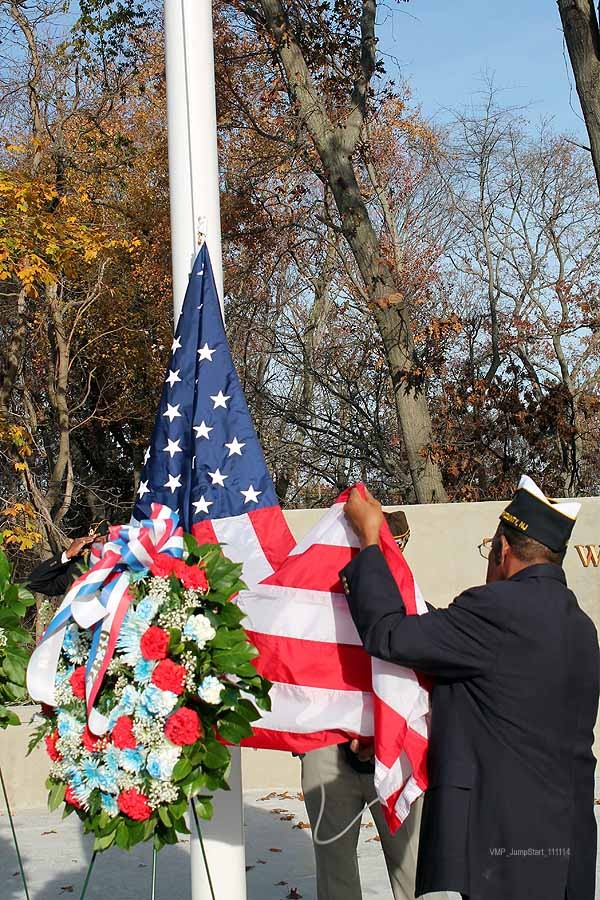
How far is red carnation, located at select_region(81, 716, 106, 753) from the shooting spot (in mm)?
3010

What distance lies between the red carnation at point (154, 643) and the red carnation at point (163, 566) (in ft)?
0.54

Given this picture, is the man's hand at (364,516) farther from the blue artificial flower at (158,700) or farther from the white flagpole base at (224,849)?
the white flagpole base at (224,849)

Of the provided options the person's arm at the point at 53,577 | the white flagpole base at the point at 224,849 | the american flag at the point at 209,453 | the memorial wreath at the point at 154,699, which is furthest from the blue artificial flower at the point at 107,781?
the person's arm at the point at 53,577

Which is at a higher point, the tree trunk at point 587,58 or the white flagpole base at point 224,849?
the tree trunk at point 587,58

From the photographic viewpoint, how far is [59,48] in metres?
14.2

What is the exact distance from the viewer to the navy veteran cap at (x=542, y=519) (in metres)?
3.08

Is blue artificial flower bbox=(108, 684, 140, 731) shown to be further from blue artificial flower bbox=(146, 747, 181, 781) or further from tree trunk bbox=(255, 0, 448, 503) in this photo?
tree trunk bbox=(255, 0, 448, 503)

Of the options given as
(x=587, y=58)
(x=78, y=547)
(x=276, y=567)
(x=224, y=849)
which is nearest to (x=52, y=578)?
(x=78, y=547)

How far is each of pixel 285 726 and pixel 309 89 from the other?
9.54m

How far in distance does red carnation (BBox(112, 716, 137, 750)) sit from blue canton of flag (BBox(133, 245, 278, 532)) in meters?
1.26

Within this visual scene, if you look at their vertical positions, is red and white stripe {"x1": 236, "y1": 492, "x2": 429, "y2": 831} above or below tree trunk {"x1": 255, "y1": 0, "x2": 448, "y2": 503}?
below

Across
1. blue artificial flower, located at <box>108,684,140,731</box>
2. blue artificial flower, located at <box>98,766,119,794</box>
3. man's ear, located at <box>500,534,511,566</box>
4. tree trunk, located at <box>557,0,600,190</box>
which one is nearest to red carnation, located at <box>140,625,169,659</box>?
blue artificial flower, located at <box>108,684,140,731</box>

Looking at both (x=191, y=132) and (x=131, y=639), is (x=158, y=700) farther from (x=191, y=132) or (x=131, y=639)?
(x=191, y=132)

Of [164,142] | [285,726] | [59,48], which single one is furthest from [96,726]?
[164,142]
